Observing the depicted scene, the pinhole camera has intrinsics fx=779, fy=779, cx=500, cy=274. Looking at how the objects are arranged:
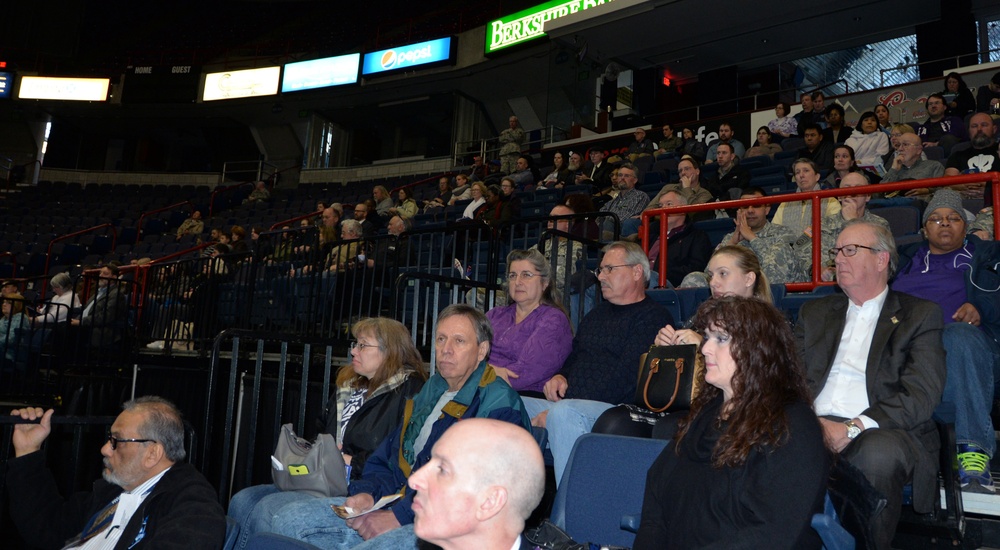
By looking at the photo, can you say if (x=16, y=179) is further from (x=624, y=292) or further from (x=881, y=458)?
(x=881, y=458)

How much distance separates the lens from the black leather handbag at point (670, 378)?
2.76 m

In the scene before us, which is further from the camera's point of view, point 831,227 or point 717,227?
point 717,227

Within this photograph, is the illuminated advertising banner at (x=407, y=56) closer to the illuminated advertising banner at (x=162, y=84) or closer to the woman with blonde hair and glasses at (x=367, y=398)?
the illuminated advertising banner at (x=162, y=84)

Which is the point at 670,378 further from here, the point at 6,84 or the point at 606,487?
the point at 6,84

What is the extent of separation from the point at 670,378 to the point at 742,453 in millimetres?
882

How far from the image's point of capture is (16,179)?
1972cm

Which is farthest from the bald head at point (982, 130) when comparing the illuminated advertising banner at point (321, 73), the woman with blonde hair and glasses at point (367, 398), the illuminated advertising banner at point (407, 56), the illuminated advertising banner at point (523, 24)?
the illuminated advertising banner at point (321, 73)

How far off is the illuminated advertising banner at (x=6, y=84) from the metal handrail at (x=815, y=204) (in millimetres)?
19910

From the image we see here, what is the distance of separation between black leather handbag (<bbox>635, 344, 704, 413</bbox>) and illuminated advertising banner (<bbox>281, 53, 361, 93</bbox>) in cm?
1545

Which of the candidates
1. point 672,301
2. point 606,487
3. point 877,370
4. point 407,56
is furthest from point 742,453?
point 407,56

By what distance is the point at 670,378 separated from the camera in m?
2.80

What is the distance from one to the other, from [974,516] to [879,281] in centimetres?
83

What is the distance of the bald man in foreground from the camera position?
5.11 feet

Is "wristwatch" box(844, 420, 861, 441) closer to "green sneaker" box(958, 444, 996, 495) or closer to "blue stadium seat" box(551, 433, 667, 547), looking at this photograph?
"green sneaker" box(958, 444, 996, 495)
